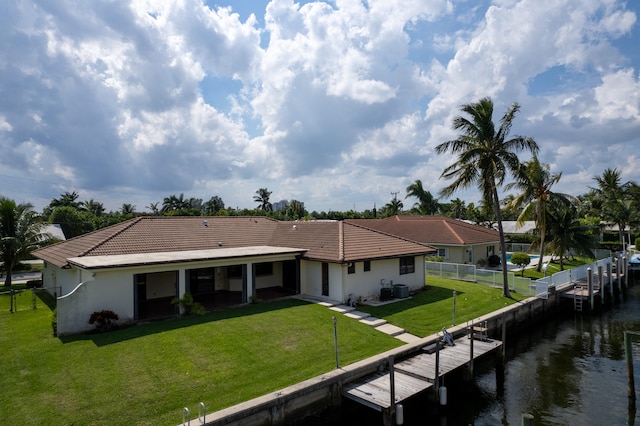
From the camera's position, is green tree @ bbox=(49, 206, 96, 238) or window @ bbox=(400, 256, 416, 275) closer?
window @ bbox=(400, 256, 416, 275)

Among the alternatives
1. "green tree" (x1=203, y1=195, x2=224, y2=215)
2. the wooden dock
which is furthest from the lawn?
"green tree" (x1=203, y1=195, x2=224, y2=215)

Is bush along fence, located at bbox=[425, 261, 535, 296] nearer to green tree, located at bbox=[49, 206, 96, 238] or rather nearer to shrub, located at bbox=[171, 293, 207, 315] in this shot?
shrub, located at bbox=[171, 293, 207, 315]

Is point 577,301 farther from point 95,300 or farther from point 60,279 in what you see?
point 60,279

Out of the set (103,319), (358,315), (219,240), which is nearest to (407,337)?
(358,315)

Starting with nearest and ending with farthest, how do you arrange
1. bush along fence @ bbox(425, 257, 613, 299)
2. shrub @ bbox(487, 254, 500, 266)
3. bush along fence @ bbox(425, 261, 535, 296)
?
bush along fence @ bbox(425, 257, 613, 299) → bush along fence @ bbox(425, 261, 535, 296) → shrub @ bbox(487, 254, 500, 266)

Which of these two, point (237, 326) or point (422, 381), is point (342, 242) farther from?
point (422, 381)

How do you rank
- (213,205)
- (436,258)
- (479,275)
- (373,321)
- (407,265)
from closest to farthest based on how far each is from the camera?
(373,321), (407,265), (479,275), (436,258), (213,205)

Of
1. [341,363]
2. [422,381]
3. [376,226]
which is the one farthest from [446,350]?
[376,226]

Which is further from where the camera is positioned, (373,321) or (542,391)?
(373,321)
